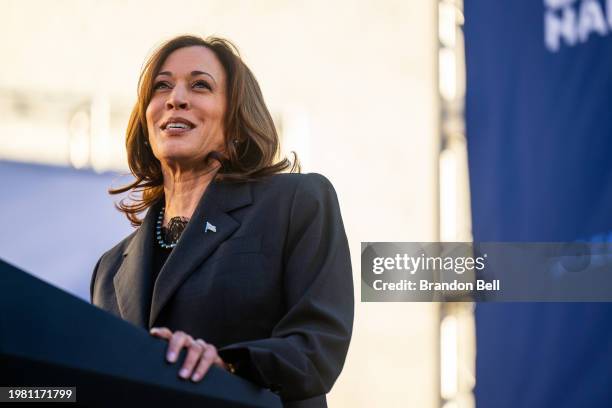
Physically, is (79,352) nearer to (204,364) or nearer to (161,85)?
(204,364)

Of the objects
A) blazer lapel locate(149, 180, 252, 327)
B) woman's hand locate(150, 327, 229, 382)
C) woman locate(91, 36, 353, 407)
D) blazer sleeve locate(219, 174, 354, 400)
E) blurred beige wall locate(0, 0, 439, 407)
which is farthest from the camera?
blurred beige wall locate(0, 0, 439, 407)

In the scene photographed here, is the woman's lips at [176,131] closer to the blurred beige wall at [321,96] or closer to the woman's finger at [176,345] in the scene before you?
the woman's finger at [176,345]

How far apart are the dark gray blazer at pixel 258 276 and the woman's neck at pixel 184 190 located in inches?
2.2

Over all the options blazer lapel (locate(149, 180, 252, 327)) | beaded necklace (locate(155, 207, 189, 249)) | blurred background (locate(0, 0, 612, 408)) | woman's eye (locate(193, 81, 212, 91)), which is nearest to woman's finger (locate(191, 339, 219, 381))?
blazer lapel (locate(149, 180, 252, 327))

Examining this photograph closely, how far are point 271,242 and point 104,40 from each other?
1.52m

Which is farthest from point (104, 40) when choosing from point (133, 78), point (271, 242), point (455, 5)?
point (271, 242)

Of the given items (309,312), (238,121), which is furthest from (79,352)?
(238,121)

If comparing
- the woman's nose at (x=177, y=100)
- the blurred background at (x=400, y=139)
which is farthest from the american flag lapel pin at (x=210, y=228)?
the blurred background at (x=400, y=139)

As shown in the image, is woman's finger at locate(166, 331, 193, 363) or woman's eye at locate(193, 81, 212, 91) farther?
woman's eye at locate(193, 81, 212, 91)

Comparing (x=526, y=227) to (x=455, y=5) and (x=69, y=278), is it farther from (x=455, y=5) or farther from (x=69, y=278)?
(x=69, y=278)

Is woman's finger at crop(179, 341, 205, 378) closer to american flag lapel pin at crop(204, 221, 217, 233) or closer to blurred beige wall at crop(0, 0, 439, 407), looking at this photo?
american flag lapel pin at crop(204, 221, 217, 233)

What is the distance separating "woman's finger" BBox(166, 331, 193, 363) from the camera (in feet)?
2.59

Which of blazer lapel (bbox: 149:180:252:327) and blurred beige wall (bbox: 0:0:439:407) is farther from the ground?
blurred beige wall (bbox: 0:0:439:407)

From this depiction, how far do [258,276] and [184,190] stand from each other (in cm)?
30
